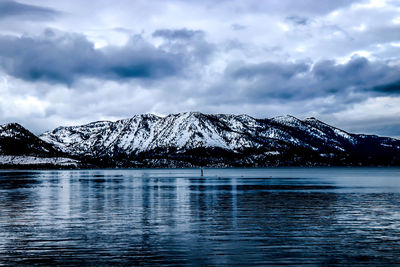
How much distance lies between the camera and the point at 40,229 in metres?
42.0

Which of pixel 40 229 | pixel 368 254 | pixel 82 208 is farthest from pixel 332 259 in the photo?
pixel 82 208

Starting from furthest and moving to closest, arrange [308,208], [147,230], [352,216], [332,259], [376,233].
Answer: [308,208] < [352,216] < [147,230] < [376,233] < [332,259]

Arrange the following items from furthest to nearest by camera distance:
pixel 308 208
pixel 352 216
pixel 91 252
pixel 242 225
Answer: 1. pixel 308 208
2. pixel 352 216
3. pixel 242 225
4. pixel 91 252

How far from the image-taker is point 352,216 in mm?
51156

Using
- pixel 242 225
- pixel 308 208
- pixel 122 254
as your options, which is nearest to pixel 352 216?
pixel 308 208

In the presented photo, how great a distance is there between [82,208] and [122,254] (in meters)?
34.6

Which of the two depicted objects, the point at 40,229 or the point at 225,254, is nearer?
the point at 225,254

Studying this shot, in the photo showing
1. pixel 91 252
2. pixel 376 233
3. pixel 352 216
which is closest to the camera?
pixel 91 252

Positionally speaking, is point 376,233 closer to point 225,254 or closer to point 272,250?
point 272,250

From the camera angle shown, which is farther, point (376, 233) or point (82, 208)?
point (82, 208)

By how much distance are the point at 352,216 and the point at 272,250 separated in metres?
23.3

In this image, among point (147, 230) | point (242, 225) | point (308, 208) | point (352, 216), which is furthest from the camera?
point (308, 208)

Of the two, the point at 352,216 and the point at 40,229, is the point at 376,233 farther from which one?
the point at 40,229

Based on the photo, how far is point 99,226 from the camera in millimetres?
43906
